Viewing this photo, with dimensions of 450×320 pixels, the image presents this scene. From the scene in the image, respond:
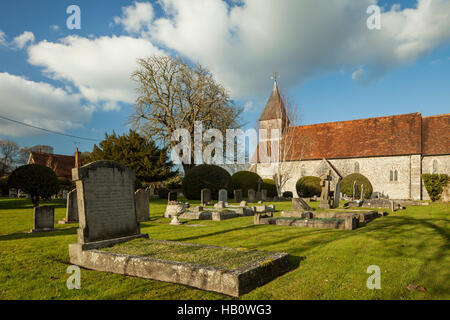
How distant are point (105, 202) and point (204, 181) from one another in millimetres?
18356

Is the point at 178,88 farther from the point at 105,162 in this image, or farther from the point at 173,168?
the point at 105,162

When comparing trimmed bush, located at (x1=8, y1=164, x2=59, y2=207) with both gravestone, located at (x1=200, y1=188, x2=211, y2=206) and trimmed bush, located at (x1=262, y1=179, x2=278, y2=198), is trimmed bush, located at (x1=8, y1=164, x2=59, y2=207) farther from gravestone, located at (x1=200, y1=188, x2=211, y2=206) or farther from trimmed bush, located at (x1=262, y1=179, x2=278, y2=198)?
trimmed bush, located at (x1=262, y1=179, x2=278, y2=198)

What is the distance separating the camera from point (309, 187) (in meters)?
28.2

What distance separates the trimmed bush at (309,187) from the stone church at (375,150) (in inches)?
86.2

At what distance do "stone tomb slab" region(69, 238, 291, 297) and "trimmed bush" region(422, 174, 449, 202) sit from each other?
792 inches

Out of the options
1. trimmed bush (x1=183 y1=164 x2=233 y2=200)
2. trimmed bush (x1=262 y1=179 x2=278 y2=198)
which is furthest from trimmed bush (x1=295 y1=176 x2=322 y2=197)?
trimmed bush (x1=183 y1=164 x2=233 y2=200)

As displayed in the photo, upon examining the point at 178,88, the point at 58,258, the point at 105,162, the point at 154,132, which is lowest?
the point at 58,258

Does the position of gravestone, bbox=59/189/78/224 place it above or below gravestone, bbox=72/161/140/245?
below

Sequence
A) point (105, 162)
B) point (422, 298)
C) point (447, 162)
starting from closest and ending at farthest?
point (422, 298)
point (105, 162)
point (447, 162)

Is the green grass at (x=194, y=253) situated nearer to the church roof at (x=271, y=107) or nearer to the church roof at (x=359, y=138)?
the church roof at (x=359, y=138)

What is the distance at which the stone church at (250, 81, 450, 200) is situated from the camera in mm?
27984
